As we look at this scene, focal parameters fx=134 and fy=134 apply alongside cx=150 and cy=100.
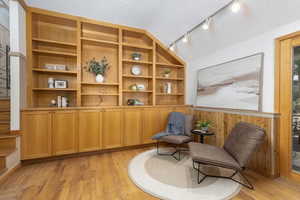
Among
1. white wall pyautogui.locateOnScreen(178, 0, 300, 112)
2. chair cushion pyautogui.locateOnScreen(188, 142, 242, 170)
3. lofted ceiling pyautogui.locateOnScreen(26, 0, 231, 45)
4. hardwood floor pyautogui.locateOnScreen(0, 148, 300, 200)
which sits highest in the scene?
lofted ceiling pyautogui.locateOnScreen(26, 0, 231, 45)

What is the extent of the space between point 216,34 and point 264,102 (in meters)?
1.49

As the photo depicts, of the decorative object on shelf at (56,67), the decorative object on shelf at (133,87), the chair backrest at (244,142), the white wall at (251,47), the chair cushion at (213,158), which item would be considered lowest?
Answer: the chair cushion at (213,158)

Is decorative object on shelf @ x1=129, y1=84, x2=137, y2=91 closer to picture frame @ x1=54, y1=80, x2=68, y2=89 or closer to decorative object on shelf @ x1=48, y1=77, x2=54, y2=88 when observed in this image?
picture frame @ x1=54, y1=80, x2=68, y2=89

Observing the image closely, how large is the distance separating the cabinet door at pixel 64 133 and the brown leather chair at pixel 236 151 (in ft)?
7.45

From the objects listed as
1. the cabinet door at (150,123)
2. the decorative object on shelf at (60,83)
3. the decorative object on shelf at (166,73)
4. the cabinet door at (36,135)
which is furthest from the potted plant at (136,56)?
the cabinet door at (36,135)

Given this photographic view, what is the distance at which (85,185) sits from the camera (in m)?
1.84

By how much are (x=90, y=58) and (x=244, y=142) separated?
137 inches

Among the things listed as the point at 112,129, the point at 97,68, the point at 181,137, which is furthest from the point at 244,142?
the point at 97,68

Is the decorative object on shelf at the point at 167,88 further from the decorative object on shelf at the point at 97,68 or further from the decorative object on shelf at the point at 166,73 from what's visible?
the decorative object on shelf at the point at 97,68

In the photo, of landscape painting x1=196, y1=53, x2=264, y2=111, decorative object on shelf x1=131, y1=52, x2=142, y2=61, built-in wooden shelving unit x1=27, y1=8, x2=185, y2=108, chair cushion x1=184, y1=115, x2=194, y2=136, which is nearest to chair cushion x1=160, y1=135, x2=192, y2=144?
chair cushion x1=184, y1=115, x2=194, y2=136

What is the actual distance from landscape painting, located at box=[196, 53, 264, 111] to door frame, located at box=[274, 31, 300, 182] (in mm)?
217

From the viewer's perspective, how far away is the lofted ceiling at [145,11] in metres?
2.37

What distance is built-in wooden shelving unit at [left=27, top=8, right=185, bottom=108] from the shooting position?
2.79 meters

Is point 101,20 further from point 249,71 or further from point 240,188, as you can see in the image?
point 240,188
